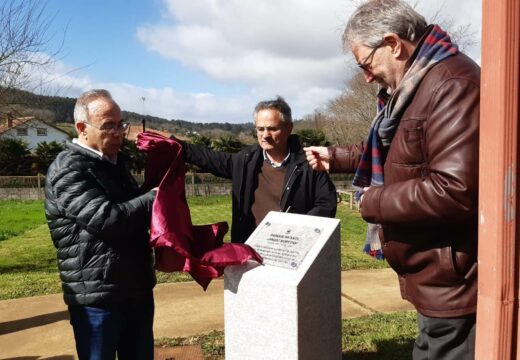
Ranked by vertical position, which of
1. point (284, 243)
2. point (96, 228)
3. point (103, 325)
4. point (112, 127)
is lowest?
point (103, 325)

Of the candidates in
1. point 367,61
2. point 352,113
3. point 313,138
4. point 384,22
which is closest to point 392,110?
point 367,61

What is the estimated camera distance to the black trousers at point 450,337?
1712 mm

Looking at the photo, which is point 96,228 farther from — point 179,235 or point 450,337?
point 450,337

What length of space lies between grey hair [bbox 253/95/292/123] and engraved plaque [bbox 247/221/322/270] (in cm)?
82

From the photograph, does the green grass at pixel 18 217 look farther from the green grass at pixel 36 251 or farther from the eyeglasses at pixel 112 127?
the eyeglasses at pixel 112 127

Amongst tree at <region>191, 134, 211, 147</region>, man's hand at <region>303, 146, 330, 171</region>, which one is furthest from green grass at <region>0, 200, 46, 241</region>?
man's hand at <region>303, 146, 330, 171</region>

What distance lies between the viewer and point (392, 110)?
5.79ft

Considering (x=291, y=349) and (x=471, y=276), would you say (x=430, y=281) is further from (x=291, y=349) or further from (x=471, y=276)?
(x=291, y=349)

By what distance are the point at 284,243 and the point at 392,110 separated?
3.46 ft

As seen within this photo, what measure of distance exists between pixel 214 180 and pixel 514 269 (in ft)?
76.2

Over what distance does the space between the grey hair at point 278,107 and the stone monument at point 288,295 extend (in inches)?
31.1

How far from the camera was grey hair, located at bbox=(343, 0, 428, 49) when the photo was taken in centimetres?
174

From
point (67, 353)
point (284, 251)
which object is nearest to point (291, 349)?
point (284, 251)

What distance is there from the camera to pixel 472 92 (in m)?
1.55
